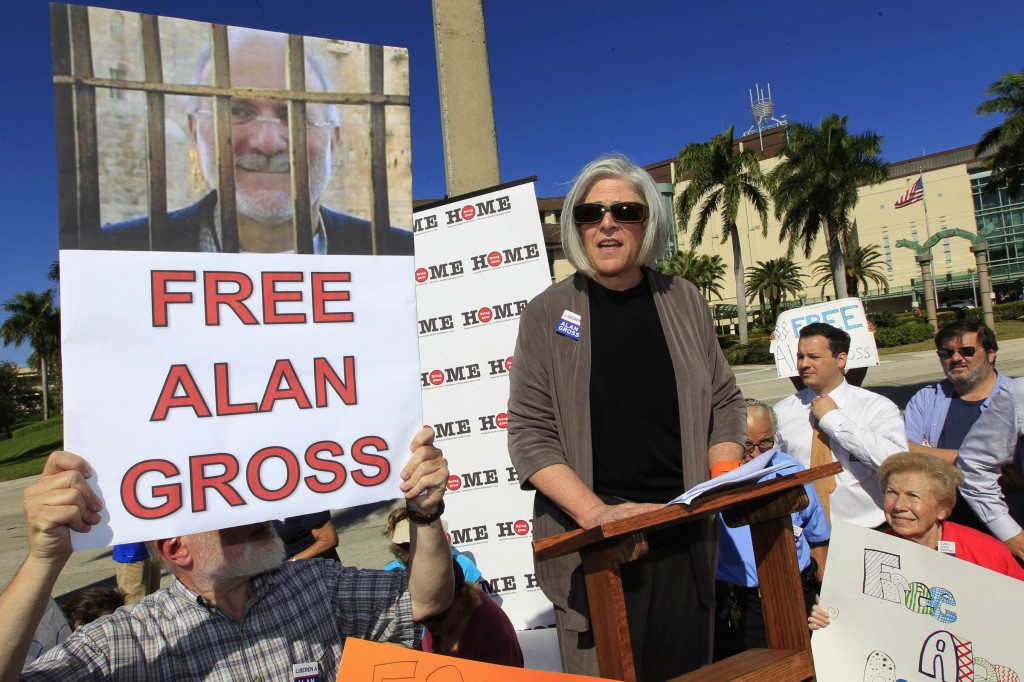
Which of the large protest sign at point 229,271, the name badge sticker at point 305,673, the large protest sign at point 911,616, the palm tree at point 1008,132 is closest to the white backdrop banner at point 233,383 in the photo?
the large protest sign at point 229,271

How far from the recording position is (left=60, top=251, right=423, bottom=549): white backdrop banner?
1.30 metres

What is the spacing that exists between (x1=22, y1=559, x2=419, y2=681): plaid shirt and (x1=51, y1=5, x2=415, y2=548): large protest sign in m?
0.49

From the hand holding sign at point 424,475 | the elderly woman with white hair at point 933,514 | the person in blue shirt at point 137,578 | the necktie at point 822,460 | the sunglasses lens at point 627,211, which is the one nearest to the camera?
the hand holding sign at point 424,475

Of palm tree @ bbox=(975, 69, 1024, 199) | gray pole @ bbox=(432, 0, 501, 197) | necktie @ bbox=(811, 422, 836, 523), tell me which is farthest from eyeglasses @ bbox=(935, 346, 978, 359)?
palm tree @ bbox=(975, 69, 1024, 199)

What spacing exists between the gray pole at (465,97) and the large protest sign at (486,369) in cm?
31

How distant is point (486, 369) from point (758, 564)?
8.99ft

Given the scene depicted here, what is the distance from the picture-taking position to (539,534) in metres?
1.84

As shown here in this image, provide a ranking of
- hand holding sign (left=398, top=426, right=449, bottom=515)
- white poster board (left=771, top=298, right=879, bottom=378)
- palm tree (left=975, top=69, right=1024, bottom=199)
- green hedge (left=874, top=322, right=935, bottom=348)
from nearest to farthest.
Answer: hand holding sign (left=398, top=426, right=449, bottom=515), white poster board (left=771, top=298, right=879, bottom=378), palm tree (left=975, top=69, right=1024, bottom=199), green hedge (left=874, top=322, right=935, bottom=348)

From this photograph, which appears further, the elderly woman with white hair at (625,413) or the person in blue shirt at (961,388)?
the person in blue shirt at (961,388)

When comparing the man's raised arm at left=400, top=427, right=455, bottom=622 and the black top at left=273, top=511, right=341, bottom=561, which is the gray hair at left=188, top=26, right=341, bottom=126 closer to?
the man's raised arm at left=400, top=427, right=455, bottom=622

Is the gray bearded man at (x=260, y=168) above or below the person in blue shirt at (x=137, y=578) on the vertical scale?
above

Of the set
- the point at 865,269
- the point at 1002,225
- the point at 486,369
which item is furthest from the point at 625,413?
the point at 1002,225

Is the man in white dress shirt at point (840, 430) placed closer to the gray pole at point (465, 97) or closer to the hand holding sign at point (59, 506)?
the gray pole at point (465, 97)

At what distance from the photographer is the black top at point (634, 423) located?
179cm
